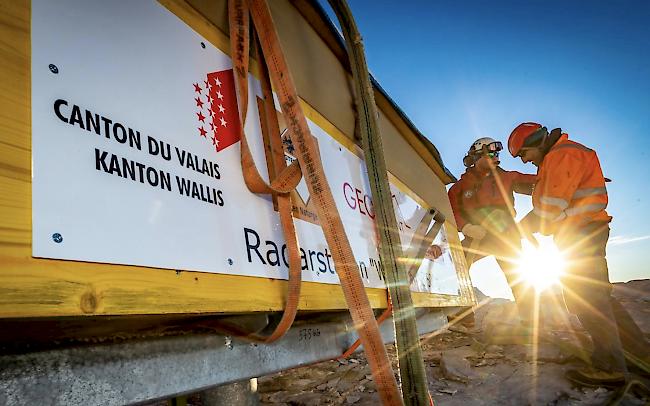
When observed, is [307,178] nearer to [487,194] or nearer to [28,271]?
[28,271]

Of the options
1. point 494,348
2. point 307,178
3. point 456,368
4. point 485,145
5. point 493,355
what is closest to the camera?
point 307,178

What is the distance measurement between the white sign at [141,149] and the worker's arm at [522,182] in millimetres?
5083

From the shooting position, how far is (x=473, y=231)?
5457 mm

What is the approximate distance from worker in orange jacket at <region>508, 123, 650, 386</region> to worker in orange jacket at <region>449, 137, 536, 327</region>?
6.02ft

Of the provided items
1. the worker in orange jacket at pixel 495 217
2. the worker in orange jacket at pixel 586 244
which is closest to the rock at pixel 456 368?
the worker in orange jacket at pixel 586 244

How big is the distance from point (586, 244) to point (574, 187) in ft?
1.91

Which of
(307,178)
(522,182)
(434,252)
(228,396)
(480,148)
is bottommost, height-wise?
(228,396)

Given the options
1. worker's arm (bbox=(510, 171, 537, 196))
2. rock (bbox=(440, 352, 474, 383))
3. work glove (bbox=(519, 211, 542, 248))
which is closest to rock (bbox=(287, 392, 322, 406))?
rock (bbox=(440, 352, 474, 383))

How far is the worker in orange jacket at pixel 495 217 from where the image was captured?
5.64m

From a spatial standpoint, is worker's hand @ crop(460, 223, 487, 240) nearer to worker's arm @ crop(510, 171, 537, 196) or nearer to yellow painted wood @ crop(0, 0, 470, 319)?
worker's arm @ crop(510, 171, 537, 196)

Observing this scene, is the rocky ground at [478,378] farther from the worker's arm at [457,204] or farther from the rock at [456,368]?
the worker's arm at [457,204]

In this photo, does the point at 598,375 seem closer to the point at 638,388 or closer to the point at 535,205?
the point at 638,388

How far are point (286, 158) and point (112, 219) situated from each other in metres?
0.95

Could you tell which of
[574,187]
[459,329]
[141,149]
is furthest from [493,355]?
[141,149]
